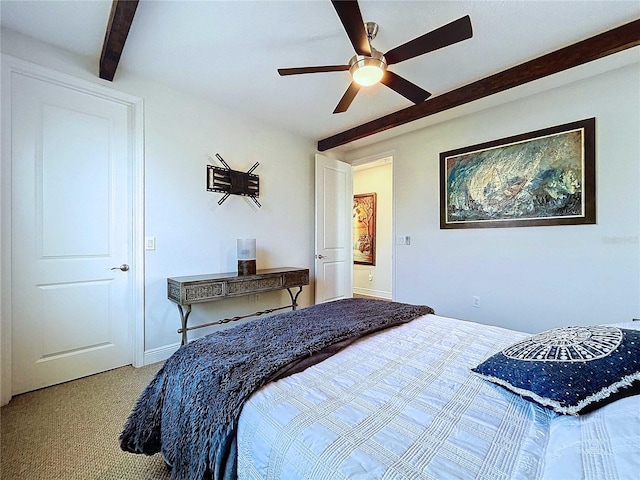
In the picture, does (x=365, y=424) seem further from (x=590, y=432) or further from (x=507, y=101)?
(x=507, y=101)

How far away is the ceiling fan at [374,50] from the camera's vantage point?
1.50 metres

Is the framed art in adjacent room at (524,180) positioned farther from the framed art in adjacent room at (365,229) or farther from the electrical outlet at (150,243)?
the electrical outlet at (150,243)

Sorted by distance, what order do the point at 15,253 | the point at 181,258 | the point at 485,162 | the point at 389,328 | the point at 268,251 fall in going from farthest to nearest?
the point at 268,251
the point at 485,162
the point at 181,258
the point at 15,253
the point at 389,328

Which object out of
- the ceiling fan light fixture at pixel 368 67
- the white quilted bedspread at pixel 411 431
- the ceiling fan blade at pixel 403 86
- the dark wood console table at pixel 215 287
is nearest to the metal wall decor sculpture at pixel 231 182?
the dark wood console table at pixel 215 287

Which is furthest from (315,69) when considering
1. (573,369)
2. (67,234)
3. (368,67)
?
(67,234)

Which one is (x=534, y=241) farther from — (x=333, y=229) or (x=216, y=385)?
(x=216, y=385)

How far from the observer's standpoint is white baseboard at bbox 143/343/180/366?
2.60 metres

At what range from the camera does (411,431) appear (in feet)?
2.52

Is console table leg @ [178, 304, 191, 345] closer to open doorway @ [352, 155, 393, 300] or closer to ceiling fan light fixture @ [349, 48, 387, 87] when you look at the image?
ceiling fan light fixture @ [349, 48, 387, 87]

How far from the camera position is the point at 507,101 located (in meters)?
2.93

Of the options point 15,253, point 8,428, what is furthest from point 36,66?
point 8,428

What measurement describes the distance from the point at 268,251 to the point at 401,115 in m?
2.22

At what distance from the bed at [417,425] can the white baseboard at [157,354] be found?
1.65 metres

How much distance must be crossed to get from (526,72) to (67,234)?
12.9 ft
